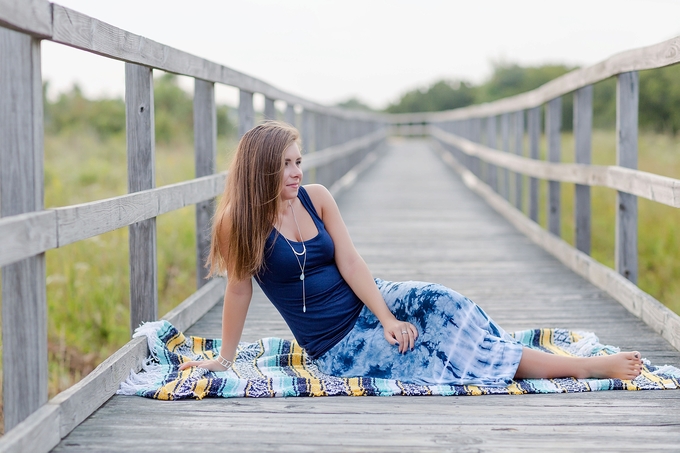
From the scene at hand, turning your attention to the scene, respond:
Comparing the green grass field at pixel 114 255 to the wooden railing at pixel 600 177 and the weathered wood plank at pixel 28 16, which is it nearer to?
the weathered wood plank at pixel 28 16

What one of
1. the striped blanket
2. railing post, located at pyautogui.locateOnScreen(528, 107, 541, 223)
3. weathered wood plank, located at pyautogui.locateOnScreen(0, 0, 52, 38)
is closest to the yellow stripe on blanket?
the striped blanket

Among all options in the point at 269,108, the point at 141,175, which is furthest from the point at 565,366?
the point at 269,108

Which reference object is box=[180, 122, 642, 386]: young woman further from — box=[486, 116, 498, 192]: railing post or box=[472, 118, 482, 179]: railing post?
box=[472, 118, 482, 179]: railing post

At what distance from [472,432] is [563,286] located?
2.48 metres

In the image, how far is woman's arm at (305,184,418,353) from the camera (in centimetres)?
270

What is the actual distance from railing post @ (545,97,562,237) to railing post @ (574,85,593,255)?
0.67 m

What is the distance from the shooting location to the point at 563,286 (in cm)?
454

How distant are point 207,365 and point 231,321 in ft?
0.56

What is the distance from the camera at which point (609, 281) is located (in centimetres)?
421

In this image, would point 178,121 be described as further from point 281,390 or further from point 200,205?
point 281,390

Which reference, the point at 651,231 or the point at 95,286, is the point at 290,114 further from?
the point at 651,231

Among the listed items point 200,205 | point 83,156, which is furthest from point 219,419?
point 83,156

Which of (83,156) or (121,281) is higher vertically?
(83,156)

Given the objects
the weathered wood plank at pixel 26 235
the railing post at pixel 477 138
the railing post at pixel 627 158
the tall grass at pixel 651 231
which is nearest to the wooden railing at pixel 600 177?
the railing post at pixel 627 158
